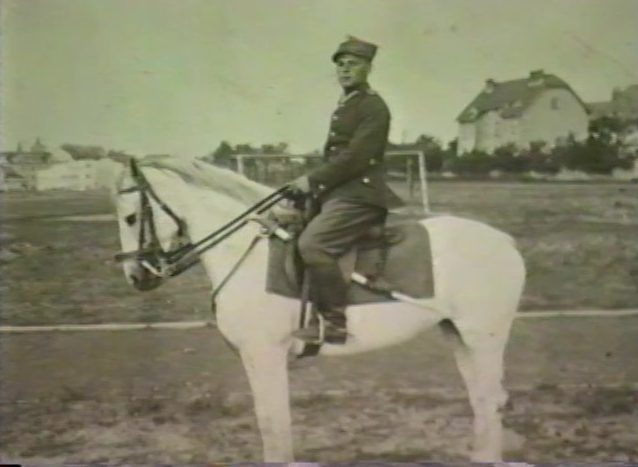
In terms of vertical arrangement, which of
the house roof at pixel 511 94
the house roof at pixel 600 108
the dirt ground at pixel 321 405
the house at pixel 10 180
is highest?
the house roof at pixel 511 94

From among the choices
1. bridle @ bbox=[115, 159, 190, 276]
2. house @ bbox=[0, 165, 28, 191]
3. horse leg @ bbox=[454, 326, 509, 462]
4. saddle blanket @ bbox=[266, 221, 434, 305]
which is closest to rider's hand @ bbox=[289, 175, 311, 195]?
saddle blanket @ bbox=[266, 221, 434, 305]

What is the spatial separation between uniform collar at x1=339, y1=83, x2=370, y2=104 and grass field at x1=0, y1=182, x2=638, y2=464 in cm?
29

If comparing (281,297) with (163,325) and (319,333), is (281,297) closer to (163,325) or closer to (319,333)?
(319,333)

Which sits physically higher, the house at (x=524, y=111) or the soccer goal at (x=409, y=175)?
A: the house at (x=524, y=111)

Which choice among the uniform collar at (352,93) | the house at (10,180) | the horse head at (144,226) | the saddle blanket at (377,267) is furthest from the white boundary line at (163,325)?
the uniform collar at (352,93)

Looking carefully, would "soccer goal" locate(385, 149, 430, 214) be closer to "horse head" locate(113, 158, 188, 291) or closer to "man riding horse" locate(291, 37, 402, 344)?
"man riding horse" locate(291, 37, 402, 344)

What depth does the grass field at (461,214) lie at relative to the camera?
2.43 metres

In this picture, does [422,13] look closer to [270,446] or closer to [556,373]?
[556,373]

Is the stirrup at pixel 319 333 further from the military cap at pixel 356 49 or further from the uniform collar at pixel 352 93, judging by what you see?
the military cap at pixel 356 49

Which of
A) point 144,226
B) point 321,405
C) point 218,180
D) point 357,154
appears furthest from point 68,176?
point 321,405

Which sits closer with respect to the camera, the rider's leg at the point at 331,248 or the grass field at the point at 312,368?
the rider's leg at the point at 331,248

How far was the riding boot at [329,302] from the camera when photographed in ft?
7.48

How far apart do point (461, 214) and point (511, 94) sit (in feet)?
1.05

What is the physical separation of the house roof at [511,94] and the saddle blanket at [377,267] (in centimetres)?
34
